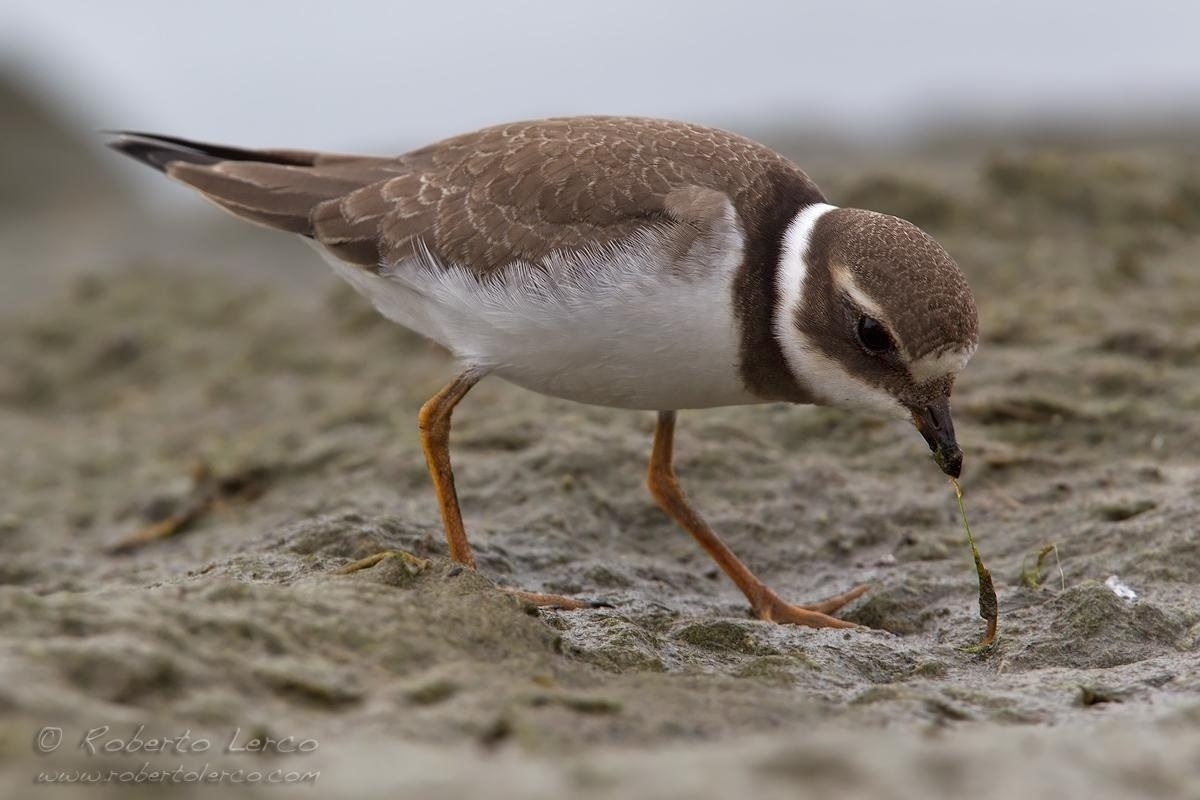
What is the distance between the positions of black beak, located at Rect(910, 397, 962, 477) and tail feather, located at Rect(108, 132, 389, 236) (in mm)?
2884

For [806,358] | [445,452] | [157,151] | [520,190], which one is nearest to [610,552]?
[445,452]

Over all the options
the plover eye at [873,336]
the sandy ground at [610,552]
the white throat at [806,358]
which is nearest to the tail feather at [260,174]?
the sandy ground at [610,552]

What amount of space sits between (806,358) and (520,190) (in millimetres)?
1429

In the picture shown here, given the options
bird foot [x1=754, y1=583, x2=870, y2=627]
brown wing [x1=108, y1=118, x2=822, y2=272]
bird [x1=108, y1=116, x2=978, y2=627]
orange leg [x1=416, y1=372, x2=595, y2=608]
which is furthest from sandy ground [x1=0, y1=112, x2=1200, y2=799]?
brown wing [x1=108, y1=118, x2=822, y2=272]

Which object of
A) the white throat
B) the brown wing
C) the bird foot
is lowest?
the bird foot

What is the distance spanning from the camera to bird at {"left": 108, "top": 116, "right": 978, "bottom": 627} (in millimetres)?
5262

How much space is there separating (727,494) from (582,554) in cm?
95

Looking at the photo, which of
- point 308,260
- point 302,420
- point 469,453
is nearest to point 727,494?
point 469,453

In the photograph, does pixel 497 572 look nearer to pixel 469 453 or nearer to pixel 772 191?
pixel 469 453

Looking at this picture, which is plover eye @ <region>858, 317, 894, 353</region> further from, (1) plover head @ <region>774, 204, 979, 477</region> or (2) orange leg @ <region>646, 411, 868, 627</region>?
(2) orange leg @ <region>646, 411, 868, 627</region>

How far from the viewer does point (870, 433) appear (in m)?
7.30

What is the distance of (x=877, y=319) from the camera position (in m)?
5.16

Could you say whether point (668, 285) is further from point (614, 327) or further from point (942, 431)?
point (942, 431)

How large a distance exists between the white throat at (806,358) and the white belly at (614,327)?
8.0 inches
